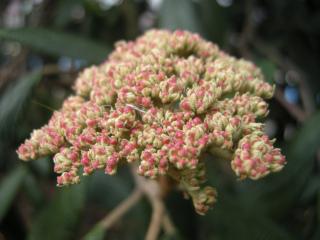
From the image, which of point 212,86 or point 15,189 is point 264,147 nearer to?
point 212,86

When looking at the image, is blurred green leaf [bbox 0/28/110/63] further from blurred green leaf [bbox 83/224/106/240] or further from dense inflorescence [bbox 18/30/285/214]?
blurred green leaf [bbox 83/224/106/240]

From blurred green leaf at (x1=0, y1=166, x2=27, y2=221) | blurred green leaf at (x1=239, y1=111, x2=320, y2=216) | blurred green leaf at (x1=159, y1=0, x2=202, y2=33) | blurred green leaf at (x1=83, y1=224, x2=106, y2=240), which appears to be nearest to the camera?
blurred green leaf at (x1=83, y1=224, x2=106, y2=240)

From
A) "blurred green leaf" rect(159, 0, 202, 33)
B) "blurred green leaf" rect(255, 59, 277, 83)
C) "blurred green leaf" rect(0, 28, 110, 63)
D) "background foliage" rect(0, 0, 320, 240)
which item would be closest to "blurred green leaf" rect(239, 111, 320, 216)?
"background foliage" rect(0, 0, 320, 240)

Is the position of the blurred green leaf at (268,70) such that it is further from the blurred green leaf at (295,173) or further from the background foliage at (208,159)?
the blurred green leaf at (295,173)

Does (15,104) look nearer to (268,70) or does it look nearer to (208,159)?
(268,70)

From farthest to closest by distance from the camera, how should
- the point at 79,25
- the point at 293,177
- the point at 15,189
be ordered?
the point at 79,25 → the point at 15,189 → the point at 293,177

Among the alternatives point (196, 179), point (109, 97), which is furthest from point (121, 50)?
point (196, 179)
